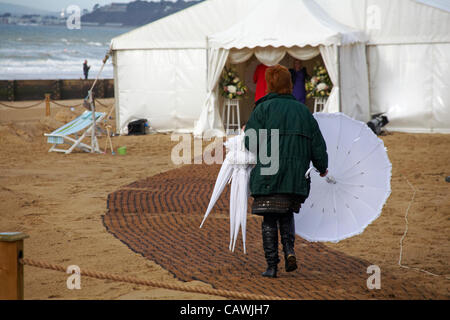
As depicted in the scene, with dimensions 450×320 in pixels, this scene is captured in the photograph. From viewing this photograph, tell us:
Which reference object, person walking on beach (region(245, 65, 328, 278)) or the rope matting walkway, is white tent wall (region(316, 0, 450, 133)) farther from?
person walking on beach (region(245, 65, 328, 278))

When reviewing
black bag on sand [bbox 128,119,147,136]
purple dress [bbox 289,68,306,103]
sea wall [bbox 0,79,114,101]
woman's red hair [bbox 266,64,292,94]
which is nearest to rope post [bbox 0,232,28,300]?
woman's red hair [bbox 266,64,292,94]

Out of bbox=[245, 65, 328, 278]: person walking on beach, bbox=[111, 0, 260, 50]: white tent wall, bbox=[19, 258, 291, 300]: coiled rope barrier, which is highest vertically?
bbox=[111, 0, 260, 50]: white tent wall

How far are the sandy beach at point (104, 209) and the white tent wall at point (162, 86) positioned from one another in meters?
1.81

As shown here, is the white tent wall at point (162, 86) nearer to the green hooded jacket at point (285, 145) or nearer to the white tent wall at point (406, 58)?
the white tent wall at point (406, 58)

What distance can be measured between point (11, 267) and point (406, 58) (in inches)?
534

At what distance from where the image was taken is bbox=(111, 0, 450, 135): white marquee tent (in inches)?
575

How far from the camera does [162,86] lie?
16.5 m

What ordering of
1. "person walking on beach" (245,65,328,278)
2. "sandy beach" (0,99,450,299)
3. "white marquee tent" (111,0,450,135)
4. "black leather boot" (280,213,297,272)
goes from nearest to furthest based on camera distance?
1. "person walking on beach" (245,65,328,278)
2. "black leather boot" (280,213,297,272)
3. "sandy beach" (0,99,450,299)
4. "white marquee tent" (111,0,450,135)

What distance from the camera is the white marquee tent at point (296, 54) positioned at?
1460 cm

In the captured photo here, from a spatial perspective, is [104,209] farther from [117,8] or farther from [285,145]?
[117,8]

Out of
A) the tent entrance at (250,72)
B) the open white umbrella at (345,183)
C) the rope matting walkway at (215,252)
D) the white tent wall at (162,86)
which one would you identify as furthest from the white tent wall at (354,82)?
the open white umbrella at (345,183)

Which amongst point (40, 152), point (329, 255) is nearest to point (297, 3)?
point (40, 152)

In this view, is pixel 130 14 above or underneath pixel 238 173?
above

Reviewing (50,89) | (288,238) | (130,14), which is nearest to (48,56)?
(50,89)
